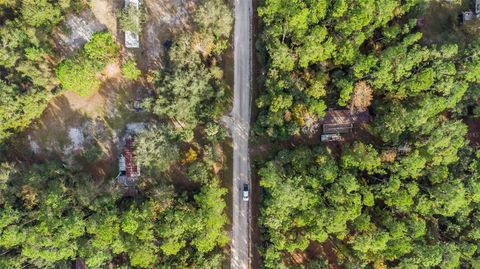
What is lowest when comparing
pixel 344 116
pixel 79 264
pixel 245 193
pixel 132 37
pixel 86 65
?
pixel 79 264

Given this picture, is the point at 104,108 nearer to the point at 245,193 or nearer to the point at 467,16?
the point at 245,193

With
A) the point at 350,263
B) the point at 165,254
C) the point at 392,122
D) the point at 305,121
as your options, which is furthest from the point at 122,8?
the point at 350,263

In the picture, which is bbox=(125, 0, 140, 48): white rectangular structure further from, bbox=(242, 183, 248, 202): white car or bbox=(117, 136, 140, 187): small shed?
bbox=(242, 183, 248, 202): white car

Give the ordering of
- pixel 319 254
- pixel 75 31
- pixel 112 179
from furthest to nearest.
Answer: pixel 75 31 → pixel 319 254 → pixel 112 179

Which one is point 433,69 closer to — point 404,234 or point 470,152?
point 470,152

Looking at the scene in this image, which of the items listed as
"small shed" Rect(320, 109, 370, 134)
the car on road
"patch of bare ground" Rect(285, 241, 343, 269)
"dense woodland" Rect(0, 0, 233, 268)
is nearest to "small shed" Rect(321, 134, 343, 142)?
"small shed" Rect(320, 109, 370, 134)

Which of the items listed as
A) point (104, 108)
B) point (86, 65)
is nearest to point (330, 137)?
point (104, 108)
